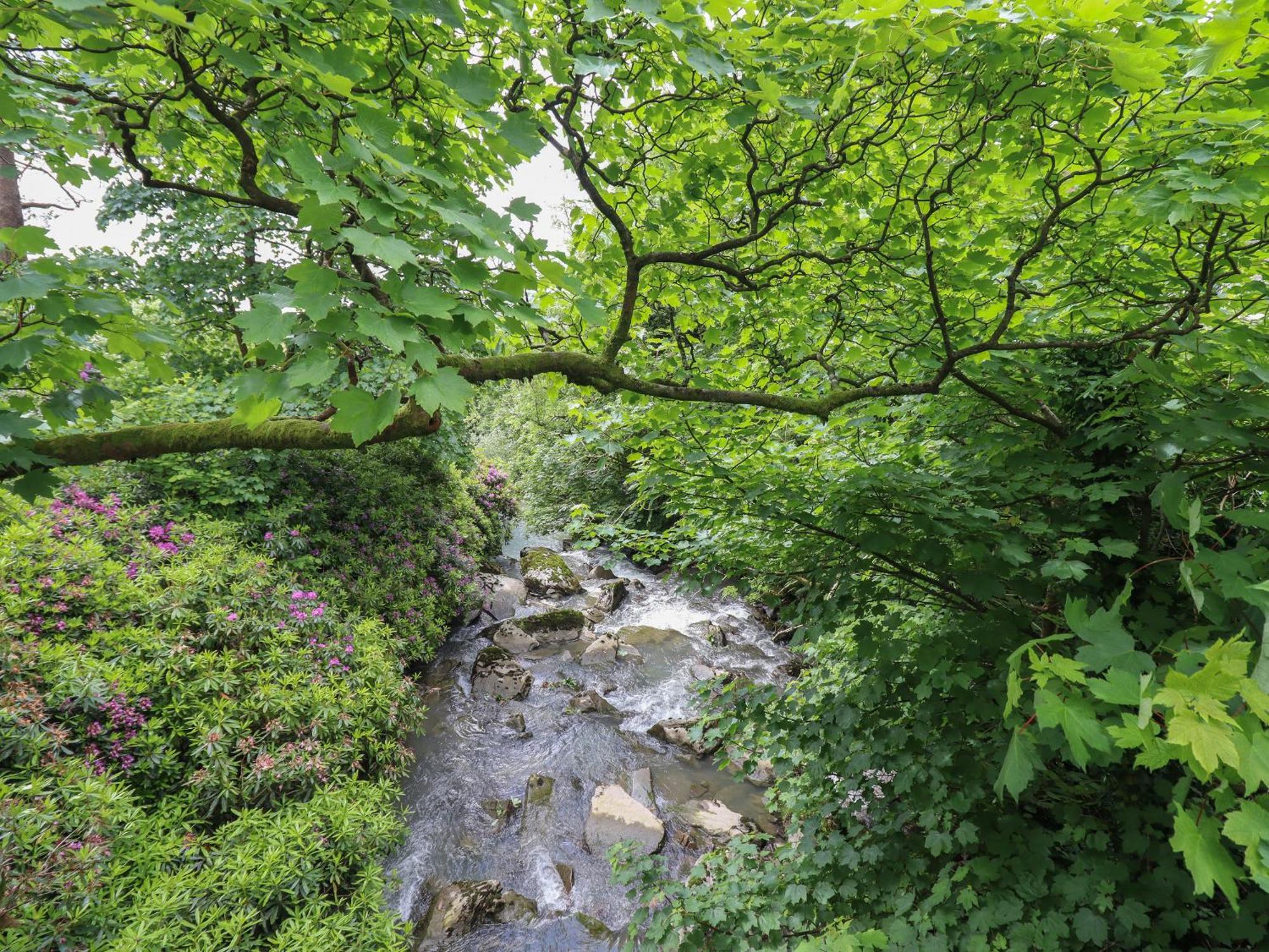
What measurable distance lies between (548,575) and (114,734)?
7.64 metres

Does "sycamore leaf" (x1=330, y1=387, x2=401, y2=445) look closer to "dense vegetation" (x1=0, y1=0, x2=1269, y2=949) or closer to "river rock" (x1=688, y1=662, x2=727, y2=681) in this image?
"dense vegetation" (x1=0, y1=0, x2=1269, y2=949)

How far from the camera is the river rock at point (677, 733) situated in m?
5.76

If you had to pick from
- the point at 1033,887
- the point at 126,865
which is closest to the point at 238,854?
the point at 126,865

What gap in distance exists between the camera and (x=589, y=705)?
651cm

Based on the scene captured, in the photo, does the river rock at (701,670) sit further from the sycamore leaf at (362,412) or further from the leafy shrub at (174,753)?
the sycamore leaf at (362,412)

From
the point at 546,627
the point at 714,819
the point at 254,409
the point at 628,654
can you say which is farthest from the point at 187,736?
the point at 628,654

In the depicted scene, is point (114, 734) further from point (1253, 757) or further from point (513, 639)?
point (513, 639)

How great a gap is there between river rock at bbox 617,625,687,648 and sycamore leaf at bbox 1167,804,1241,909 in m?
7.72

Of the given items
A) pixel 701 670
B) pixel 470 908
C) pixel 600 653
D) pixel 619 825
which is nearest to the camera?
pixel 470 908

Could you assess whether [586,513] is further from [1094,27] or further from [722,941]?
[1094,27]

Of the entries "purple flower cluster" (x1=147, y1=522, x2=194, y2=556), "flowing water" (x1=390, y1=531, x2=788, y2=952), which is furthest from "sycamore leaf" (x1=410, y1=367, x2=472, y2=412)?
"purple flower cluster" (x1=147, y1=522, x2=194, y2=556)

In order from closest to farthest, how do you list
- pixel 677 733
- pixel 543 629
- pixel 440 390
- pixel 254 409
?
pixel 440 390 → pixel 254 409 → pixel 677 733 → pixel 543 629

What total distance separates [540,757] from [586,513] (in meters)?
3.54

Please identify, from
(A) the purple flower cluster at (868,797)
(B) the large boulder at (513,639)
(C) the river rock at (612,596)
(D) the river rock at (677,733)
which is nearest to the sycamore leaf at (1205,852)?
(A) the purple flower cluster at (868,797)
